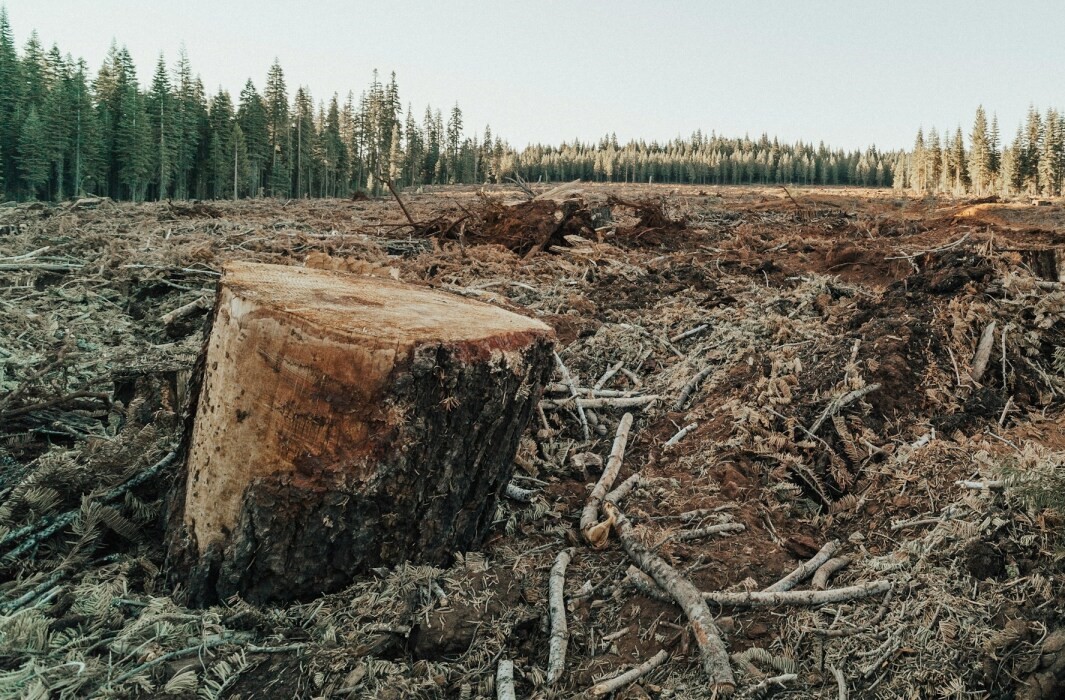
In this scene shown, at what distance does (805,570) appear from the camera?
2.85 meters

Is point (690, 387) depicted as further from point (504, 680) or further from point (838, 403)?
point (504, 680)

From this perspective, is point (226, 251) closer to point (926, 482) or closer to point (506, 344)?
point (506, 344)

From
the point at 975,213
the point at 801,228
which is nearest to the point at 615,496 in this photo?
the point at 801,228

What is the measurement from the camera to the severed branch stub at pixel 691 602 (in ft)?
7.34

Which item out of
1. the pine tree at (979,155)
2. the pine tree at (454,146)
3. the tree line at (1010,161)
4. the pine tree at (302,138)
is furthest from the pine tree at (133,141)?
the pine tree at (979,155)

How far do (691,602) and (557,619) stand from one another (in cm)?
56

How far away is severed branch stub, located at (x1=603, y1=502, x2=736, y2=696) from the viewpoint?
2.24m

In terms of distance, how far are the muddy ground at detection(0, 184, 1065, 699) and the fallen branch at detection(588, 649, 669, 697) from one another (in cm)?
4

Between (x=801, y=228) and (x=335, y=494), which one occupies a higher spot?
(x=801, y=228)

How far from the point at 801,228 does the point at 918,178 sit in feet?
335

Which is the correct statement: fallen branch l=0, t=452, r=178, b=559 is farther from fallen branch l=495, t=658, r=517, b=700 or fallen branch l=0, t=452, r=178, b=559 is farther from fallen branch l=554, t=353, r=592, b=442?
fallen branch l=554, t=353, r=592, b=442

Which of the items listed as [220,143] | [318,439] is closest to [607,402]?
[318,439]

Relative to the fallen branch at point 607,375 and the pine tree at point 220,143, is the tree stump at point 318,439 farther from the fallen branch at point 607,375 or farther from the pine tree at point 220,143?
the pine tree at point 220,143

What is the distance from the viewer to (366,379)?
2551mm
